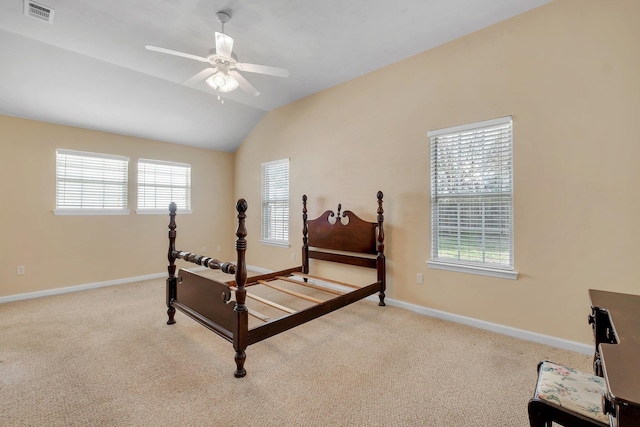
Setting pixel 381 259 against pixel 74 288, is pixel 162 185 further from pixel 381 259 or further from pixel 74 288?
pixel 381 259

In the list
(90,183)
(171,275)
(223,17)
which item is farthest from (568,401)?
(90,183)

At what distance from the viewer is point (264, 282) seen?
3818mm

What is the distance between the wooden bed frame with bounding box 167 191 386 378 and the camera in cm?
219

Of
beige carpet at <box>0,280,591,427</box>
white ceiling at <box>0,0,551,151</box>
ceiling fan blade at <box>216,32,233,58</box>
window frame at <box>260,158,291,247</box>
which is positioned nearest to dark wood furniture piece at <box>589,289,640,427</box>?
beige carpet at <box>0,280,591,427</box>

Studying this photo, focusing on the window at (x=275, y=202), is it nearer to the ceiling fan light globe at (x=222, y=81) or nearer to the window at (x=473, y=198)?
the ceiling fan light globe at (x=222, y=81)

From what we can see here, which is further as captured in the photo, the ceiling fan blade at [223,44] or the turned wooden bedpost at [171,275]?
the turned wooden bedpost at [171,275]

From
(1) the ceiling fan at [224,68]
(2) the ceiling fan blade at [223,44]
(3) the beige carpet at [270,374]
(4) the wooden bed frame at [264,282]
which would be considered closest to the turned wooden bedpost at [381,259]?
(4) the wooden bed frame at [264,282]

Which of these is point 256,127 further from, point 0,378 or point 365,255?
point 0,378

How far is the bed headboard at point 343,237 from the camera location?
374 cm

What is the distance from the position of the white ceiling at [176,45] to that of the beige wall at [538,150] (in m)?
0.34

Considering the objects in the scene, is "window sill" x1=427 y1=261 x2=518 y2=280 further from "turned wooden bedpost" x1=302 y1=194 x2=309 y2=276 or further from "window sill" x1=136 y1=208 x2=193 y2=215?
Result: "window sill" x1=136 y1=208 x2=193 y2=215

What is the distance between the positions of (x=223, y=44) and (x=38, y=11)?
75.0 inches

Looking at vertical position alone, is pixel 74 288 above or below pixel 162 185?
below

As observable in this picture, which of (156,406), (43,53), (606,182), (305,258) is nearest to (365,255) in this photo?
(305,258)
